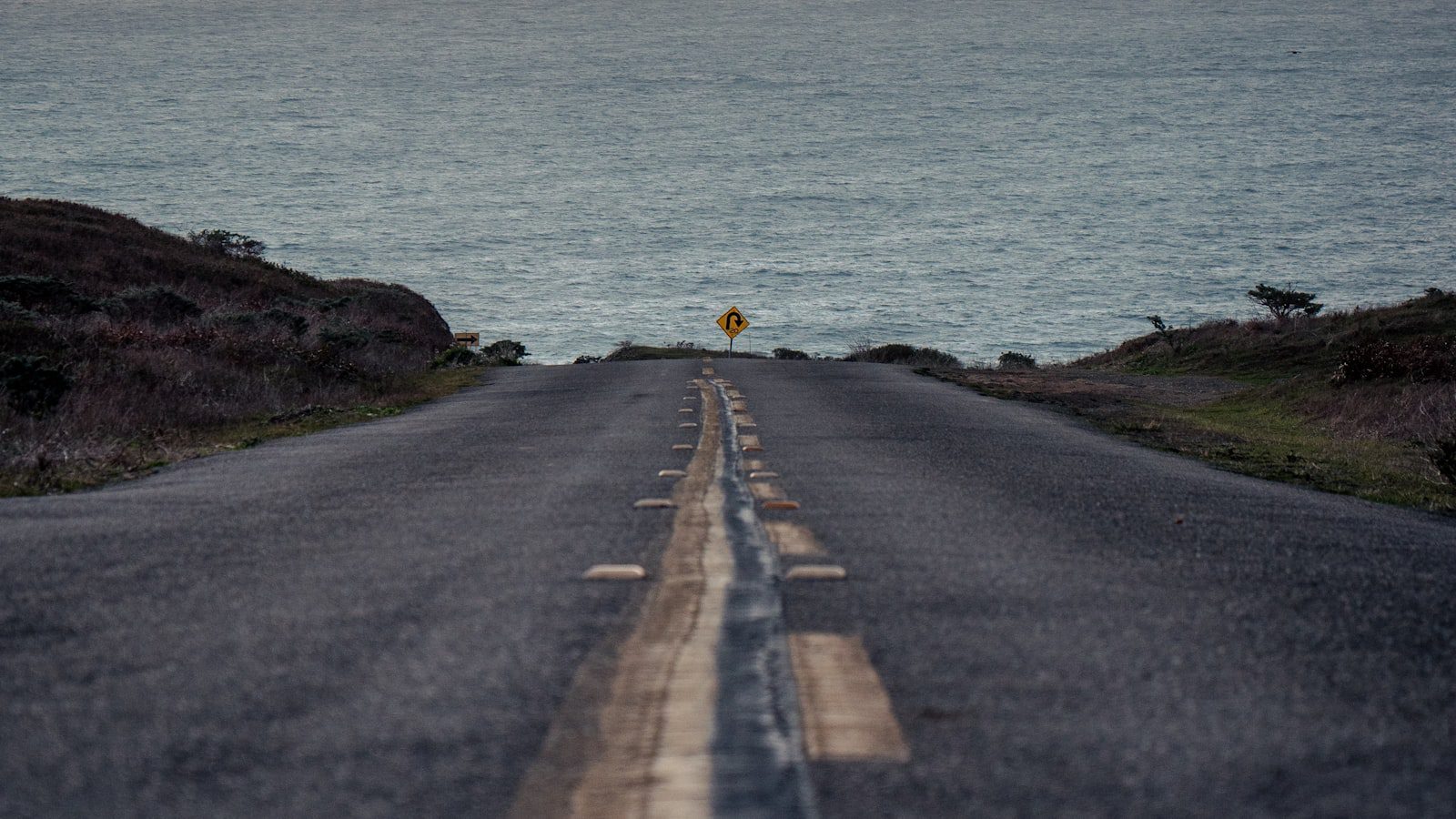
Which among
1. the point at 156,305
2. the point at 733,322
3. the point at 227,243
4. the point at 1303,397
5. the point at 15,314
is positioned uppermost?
the point at 227,243

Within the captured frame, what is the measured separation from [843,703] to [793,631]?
783 millimetres

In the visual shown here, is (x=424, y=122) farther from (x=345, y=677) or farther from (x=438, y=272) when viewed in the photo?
(x=345, y=677)

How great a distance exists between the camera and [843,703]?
118 inches

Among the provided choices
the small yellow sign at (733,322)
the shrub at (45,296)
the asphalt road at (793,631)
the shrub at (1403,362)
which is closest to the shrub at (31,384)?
the asphalt road at (793,631)

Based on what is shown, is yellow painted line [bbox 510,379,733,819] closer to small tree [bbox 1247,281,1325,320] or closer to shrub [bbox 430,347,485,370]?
shrub [bbox 430,347,485,370]

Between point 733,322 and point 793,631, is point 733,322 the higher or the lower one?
the higher one

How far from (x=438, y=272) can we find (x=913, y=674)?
94940 mm

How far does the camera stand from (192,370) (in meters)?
17.3

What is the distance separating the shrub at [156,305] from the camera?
84.9 ft

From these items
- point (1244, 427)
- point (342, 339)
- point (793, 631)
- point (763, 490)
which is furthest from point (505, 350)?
point (793, 631)

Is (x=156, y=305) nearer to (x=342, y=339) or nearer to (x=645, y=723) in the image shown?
(x=342, y=339)

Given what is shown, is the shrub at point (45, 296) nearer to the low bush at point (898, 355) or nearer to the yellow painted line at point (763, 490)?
the yellow painted line at point (763, 490)

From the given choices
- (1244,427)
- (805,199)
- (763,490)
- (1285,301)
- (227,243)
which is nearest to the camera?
(763,490)

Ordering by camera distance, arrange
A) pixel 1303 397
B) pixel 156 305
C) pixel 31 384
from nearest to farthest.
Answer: pixel 31 384 → pixel 1303 397 → pixel 156 305
